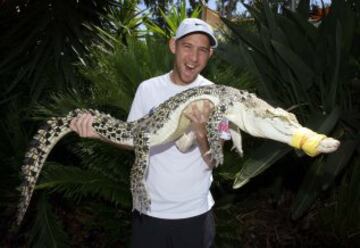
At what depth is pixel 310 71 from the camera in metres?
3.72

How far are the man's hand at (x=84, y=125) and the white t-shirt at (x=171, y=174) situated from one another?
305 millimetres

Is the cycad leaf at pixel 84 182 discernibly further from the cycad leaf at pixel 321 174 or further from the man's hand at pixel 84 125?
the cycad leaf at pixel 321 174

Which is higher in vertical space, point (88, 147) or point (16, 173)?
point (88, 147)

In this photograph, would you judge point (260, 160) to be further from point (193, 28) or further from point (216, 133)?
point (193, 28)


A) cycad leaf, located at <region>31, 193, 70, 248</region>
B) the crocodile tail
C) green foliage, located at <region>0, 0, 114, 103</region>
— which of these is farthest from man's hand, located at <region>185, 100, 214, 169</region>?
green foliage, located at <region>0, 0, 114, 103</region>

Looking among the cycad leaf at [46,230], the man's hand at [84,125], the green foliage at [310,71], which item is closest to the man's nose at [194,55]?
Result: the man's hand at [84,125]

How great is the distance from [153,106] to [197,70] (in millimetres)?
308

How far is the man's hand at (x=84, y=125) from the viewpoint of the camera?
2.21 m

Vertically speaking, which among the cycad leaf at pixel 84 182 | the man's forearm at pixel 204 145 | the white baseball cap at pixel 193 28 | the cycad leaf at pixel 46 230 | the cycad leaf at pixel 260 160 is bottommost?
the cycad leaf at pixel 46 230

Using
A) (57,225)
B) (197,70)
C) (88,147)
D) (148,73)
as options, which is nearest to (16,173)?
(57,225)

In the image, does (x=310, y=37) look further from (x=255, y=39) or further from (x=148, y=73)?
(x=148, y=73)

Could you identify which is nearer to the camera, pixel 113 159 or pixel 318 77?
pixel 113 159

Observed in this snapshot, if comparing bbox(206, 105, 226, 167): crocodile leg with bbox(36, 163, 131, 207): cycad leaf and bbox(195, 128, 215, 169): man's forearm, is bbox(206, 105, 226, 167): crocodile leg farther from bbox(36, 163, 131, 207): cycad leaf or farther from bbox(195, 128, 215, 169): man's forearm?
bbox(36, 163, 131, 207): cycad leaf

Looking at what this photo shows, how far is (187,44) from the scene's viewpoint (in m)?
2.35
